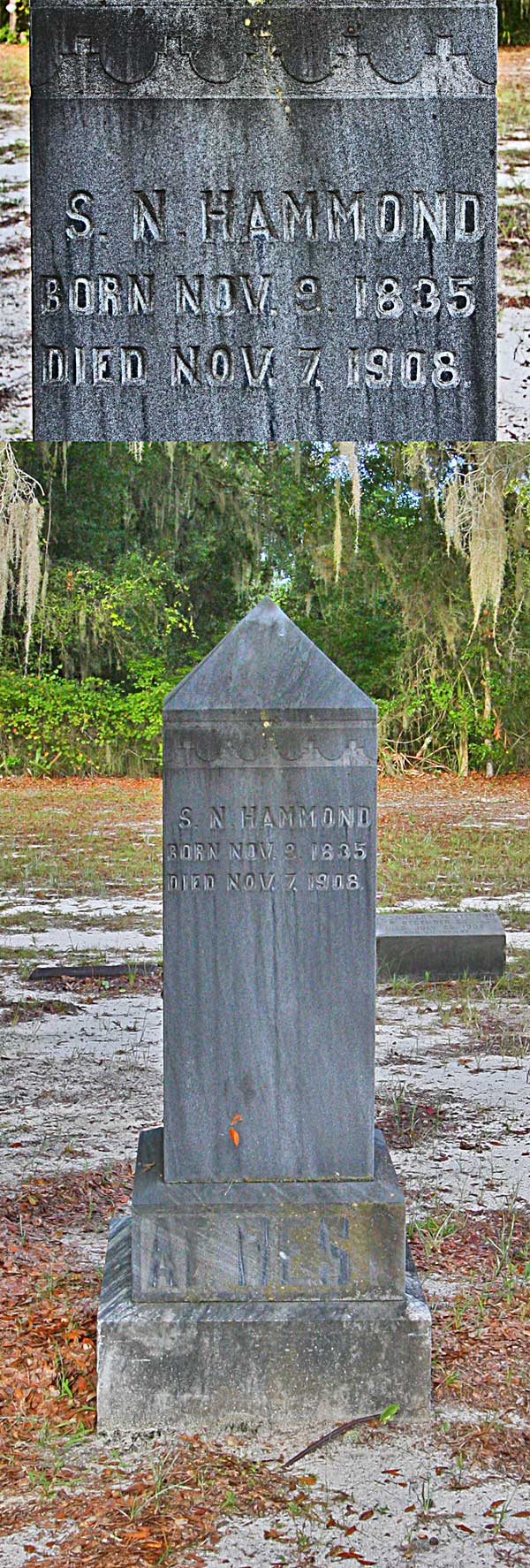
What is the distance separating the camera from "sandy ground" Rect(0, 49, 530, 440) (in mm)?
4566

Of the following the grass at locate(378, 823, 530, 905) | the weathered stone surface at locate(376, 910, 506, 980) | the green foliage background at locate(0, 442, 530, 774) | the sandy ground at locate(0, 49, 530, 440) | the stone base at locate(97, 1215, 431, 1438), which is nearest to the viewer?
the stone base at locate(97, 1215, 431, 1438)

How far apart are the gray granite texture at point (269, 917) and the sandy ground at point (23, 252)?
4.18 feet

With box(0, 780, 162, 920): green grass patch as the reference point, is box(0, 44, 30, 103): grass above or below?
above

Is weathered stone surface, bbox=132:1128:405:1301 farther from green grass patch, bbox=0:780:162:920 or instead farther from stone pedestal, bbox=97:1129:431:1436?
green grass patch, bbox=0:780:162:920

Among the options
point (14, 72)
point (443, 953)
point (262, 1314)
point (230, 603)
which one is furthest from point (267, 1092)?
point (230, 603)

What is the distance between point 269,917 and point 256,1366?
0.92 m

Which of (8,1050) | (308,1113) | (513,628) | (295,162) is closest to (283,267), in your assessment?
(295,162)

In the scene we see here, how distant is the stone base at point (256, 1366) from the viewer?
2863 mm

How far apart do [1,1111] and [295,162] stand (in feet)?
11.5

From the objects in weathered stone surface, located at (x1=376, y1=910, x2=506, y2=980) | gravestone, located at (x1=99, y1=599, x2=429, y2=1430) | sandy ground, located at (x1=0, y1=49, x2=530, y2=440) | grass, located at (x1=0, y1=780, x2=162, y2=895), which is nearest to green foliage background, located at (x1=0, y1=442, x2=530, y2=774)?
grass, located at (x1=0, y1=780, x2=162, y2=895)

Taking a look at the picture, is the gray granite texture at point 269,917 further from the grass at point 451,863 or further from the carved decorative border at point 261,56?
the grass at point 451,863

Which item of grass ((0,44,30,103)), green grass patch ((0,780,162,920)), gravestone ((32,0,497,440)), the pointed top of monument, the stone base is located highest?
grass ((0,44,30,103))

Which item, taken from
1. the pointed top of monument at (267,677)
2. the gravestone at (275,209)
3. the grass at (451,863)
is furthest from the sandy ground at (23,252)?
the grass at (451,863)

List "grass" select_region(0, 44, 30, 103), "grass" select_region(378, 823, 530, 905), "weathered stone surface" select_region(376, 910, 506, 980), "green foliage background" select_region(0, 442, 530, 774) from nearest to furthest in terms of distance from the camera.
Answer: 1. "grass" select_region(0, 44, 30, 103)
2. "weathered stone surface" select_region(376, 910, 506, 980)
3. "grass" select_region(378, 823, 530, 905)
4. "green foliage background" select_region(0, 442, 530, 774)
